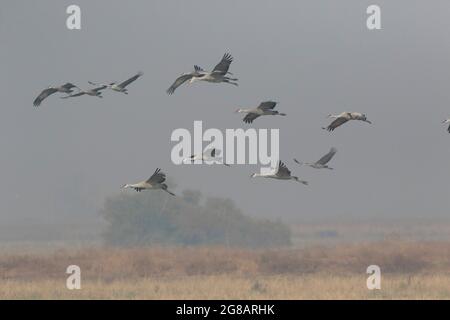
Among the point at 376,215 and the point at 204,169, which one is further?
the point at 204,169

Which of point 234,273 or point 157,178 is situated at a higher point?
point 234,273

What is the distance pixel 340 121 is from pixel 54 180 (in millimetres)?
126943

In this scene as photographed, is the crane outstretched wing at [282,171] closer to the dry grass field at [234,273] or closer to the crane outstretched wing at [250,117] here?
the crane outstretched wing at [250,117]

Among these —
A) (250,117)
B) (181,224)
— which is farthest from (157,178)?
(181,224)

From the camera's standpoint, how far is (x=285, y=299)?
54000 mm

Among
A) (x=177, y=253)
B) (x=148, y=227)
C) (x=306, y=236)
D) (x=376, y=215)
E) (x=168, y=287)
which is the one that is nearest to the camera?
(x=168, y=287)

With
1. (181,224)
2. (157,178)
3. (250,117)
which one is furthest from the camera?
(181,224)

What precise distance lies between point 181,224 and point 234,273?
24.9 meters

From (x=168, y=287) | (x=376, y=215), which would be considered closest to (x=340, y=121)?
(x=168, y=287)

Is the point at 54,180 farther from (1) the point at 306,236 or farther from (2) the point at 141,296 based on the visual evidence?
(2) the point at 141,296

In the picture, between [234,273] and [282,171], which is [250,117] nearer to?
Answer: [282,171]

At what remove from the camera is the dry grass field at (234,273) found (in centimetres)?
5628

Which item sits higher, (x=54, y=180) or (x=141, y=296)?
(x=54, y=180)

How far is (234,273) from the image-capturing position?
216 feet
